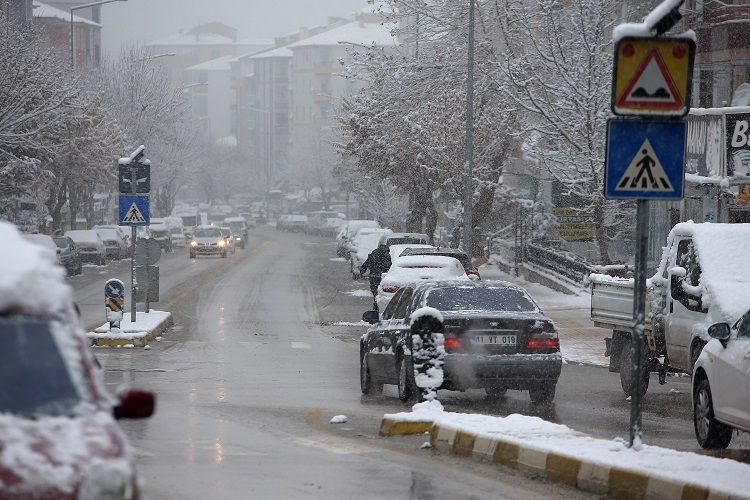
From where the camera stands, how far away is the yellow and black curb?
8329mm

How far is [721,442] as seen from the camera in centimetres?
1110

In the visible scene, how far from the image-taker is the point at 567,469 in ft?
30.8

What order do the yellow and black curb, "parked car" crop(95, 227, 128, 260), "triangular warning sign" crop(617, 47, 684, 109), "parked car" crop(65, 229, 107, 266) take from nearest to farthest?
the yellow and black curb → "triangular warning sign" crop(617, 47, 684, 109) → "parked car" crop(65, 229, 107, 266) → "parked car" crop(95, 227, 128, 260)

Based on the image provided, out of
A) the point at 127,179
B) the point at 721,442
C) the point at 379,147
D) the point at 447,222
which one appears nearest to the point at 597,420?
the point at 721,442

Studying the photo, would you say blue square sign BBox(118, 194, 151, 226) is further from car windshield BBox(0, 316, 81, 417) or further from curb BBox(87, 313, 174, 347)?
car windshield BBox(0, 316, 81, 417)

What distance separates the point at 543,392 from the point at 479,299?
1.23 m

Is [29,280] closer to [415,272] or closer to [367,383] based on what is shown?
[367,383]

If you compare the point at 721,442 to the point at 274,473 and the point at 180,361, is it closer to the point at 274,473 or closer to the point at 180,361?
the point at 274,473

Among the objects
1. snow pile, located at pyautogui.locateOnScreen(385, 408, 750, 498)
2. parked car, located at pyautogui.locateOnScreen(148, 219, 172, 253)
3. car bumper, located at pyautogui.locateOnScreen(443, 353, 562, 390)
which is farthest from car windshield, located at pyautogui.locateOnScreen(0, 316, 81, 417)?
parked car, located at pyautogui.locateOnScreen(148, 219, 172, 253)

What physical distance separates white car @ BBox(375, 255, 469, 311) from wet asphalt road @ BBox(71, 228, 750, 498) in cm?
104

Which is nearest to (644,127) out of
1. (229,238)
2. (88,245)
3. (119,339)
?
(119,339)

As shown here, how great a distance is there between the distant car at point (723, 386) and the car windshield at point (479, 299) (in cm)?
336

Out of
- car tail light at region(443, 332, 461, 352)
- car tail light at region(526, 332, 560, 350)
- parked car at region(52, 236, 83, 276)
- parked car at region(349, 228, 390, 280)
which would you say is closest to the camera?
car tail light at region(443, 332, 461, 352)

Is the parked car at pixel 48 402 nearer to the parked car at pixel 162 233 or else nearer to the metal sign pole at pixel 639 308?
the metal sign pole at pixel 639 308
